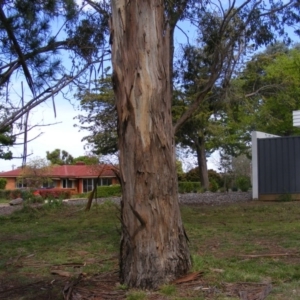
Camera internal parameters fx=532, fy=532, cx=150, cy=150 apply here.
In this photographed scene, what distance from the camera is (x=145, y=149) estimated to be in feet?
19.8

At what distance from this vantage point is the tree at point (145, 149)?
5.95 m

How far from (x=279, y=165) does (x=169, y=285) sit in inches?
535

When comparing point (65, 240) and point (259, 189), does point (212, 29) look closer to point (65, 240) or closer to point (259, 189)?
point (259, 189)

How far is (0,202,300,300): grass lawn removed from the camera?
19.0 ft

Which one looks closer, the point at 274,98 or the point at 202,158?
the point at 274,98

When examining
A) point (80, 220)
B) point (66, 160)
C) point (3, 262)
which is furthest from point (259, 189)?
point (66, 160)

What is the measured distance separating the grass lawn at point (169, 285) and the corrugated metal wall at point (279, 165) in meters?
4.93

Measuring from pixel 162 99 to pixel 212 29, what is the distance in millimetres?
9900

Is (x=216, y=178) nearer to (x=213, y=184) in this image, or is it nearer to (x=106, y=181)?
(x=213, y=184)

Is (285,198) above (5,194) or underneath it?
above

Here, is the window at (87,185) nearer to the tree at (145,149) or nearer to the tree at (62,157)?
the tree at (62,157)

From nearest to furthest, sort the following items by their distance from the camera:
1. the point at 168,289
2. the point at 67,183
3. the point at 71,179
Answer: the point at 168,289 < the point at 71,179 < the point at 67,183

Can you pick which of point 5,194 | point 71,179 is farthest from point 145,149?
point 71,179

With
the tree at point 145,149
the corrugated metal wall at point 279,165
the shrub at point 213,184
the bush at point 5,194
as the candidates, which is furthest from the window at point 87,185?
the tree at point 145,149
